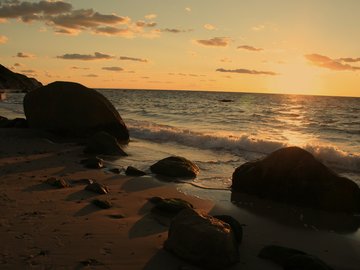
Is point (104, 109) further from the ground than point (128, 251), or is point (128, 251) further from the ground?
point (104, 109)

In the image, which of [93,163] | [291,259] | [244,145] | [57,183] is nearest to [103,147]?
[93,163]

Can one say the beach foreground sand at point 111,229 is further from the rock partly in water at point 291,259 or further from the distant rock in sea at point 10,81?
the distant rock in sea at point 10,81

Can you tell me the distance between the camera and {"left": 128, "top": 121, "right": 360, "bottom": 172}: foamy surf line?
13.2 meters

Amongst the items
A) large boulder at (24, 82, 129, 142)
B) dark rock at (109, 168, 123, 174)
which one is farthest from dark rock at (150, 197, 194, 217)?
large boulder at (24, 82, 129, 142)

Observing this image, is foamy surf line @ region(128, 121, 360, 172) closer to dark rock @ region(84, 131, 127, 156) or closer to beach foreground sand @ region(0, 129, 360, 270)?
dark rock @ region(84, 131, 127, 156)

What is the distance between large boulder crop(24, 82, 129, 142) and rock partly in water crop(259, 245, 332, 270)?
12033mm

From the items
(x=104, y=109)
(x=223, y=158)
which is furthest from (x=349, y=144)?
(x=104, y=109)

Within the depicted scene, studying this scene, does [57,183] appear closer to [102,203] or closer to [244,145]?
[102,203]

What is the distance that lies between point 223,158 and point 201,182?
403cm

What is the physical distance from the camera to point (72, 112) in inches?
642

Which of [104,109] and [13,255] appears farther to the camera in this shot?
[104,109]

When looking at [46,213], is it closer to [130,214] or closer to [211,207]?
[130,214]

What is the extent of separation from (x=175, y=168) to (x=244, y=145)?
6.29m

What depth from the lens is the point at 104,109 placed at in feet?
54.0
